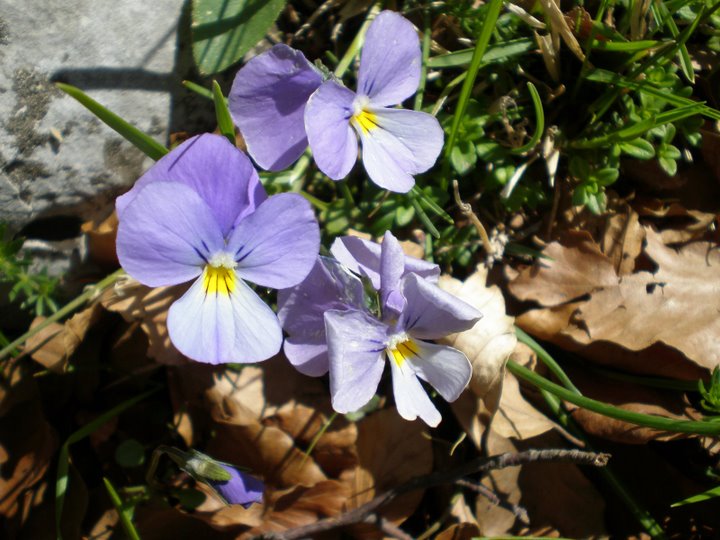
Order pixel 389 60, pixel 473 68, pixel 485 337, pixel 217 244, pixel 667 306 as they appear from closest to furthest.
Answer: pixel 217 244, pixel 389 60, pixel 473 68, pixel 485 337, pixel 667 306

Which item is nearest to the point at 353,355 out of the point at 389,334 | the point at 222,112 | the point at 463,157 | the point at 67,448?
the point at 389,334

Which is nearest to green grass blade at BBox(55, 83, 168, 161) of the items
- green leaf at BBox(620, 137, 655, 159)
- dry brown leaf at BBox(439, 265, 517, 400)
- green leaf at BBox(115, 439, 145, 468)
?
dry brown leaf at BBox(439, 265, 517, 400)

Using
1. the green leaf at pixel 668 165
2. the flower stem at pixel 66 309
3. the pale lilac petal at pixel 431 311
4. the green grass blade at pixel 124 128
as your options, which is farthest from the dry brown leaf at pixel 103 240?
the green leaf at pixel 668 165

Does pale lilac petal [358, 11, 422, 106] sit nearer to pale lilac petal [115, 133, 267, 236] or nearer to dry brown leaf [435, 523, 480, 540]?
pale lilac petal [115, 133, 267, 236]

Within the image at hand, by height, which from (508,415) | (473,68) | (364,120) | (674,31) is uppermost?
(674,31)

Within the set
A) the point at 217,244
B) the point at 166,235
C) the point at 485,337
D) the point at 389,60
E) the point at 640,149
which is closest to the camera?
the point at 166,235

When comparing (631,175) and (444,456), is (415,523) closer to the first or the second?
(444,456)

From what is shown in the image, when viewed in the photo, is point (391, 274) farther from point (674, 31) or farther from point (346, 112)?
point (674, 31)
